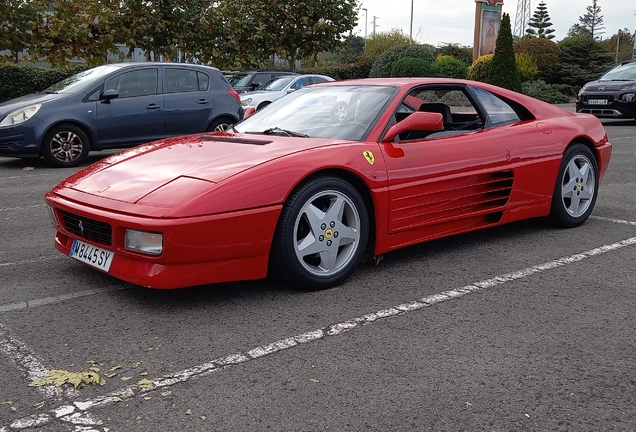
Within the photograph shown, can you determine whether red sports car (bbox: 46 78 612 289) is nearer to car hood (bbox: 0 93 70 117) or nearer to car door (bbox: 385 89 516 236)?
car door (bbox: 385 89 516 236)

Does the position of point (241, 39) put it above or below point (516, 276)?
above

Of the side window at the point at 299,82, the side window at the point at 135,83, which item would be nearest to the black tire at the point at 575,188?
the side window at the point at 135,83

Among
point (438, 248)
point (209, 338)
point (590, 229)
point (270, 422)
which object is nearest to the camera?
point (270, 422)

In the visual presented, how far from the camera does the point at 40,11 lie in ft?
59.7

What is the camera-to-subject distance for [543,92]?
85.6ft

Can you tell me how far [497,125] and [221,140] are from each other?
2.04 m

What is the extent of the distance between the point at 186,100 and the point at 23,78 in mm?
8260

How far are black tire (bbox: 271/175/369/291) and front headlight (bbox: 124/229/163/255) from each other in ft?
2.13

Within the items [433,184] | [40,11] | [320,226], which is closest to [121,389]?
[320,226]

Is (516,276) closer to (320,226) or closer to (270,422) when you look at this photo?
(320,226)

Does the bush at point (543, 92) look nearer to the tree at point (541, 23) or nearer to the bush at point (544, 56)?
the bush at point (544, 56)

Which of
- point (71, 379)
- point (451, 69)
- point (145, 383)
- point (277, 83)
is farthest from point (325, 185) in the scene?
point (451, 69)

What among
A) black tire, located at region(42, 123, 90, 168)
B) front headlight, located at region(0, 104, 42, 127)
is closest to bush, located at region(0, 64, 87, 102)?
front headlight, located at region(0, 104, 42, 127)

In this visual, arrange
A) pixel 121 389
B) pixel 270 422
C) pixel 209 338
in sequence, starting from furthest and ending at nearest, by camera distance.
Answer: pixel 209 338 → pixel 121 389 → pixel 270 422
